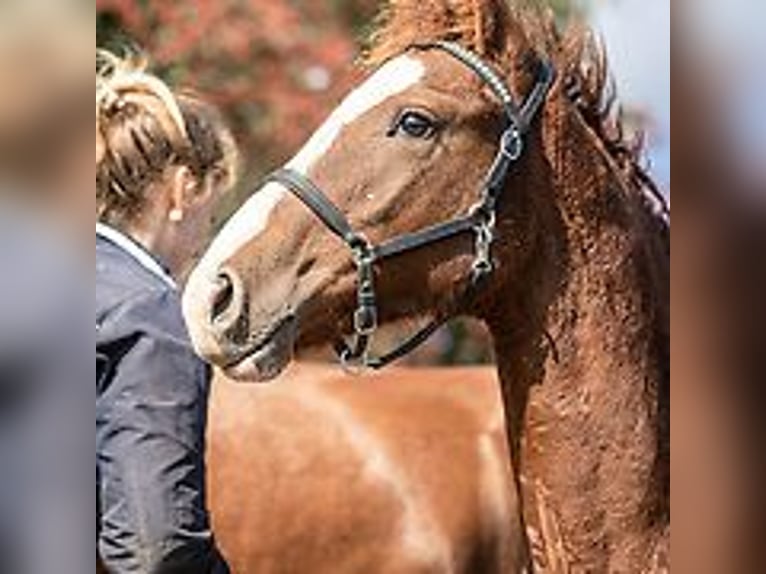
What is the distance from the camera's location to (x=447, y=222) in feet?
7.02

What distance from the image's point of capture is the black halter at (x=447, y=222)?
6.88 ft

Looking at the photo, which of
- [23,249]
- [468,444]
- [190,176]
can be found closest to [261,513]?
[468,444]

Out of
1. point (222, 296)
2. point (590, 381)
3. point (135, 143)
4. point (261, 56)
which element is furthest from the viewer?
point (261, 56)

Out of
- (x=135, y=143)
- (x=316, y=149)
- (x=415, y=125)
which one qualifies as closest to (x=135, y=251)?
(x=135, y=143)

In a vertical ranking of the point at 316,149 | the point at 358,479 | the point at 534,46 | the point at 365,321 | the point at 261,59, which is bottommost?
the point at 358,479

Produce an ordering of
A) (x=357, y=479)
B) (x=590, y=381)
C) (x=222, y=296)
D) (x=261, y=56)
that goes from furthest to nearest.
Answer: (x=261, y=56) < (x=357, y=479) < (x=590, y=381) < (x=222, y=296)

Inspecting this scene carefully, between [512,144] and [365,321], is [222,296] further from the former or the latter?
[512,144]

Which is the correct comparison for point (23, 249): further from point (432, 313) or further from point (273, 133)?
point (273, 133)

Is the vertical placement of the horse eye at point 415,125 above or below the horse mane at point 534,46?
below

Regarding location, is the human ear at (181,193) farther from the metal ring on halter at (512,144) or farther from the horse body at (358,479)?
the horse body at (358,479)

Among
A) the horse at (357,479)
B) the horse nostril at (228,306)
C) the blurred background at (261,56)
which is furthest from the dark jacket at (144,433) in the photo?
the blurred background at (261,56)

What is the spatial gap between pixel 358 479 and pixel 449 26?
1759 millimetres

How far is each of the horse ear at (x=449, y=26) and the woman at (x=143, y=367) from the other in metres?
0.35

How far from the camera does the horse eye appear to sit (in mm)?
2117
